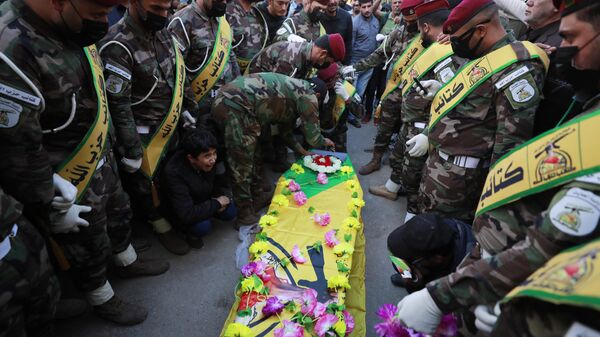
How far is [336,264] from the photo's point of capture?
7.68 feet

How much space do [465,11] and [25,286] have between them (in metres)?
2.75

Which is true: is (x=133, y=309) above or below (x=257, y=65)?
below

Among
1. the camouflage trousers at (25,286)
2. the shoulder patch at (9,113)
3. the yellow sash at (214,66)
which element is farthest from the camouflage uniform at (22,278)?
the yellow sash at (214,66)

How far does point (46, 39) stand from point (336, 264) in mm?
2047

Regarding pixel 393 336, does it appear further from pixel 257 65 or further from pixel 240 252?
pixel 257 65

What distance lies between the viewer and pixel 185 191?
2.71 metres

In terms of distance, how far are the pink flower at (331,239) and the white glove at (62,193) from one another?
163 cm

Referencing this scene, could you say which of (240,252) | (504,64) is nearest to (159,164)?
(240,252)

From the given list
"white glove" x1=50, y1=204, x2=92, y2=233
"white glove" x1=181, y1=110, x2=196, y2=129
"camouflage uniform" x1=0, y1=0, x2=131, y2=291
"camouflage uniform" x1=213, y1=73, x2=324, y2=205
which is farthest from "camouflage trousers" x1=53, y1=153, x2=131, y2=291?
"camouflage uniform" x1=213, y1=73, x2=324, y2=205

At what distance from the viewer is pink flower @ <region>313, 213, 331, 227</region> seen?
2745 millimetres

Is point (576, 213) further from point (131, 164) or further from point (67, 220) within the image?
point (131, 164)

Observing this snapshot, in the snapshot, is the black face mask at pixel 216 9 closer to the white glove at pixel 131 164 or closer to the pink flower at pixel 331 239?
the white glove at pixel 131 164

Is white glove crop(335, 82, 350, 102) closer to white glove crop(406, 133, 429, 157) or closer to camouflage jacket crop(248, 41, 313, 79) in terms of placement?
camouflage jacket crop(248, 41, 313, 79)

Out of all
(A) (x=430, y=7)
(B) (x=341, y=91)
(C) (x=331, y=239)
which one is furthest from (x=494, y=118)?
(B) (x=341, y=91)
